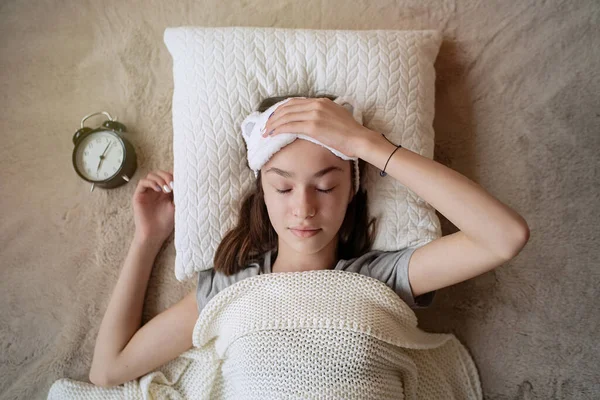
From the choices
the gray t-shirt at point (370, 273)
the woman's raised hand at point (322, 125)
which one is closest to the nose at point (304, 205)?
the woman's raised hand at point (322, 125)

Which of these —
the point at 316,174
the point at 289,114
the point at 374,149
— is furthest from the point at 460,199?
the point at 289,114

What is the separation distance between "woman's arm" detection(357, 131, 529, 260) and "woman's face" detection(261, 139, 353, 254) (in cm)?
9

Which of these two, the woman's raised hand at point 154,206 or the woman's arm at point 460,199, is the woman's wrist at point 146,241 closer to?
the woman's raised hand at point 154,206

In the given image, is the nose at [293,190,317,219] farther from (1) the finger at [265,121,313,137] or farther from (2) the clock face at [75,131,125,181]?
(2) the clock face at [75,131,125,181]

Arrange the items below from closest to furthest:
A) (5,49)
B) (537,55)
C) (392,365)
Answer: (392,365)
(537,55)
(5,49)

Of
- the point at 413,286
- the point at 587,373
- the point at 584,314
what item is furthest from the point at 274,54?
the point at 587,373

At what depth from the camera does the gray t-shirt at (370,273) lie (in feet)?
3.54

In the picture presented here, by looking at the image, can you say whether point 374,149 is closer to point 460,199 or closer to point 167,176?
point 460,199

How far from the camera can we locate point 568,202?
1278 mm

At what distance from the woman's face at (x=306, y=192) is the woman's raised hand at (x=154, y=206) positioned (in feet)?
1.22

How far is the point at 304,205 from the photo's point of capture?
98cm

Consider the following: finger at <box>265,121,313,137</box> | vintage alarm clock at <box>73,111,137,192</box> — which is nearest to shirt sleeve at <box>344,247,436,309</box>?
finger at <box>265,121,313,137</box>

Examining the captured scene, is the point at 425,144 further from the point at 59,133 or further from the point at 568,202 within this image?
the point at 59,133

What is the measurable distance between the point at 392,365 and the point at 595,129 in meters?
0.91
